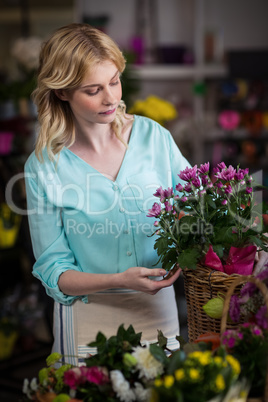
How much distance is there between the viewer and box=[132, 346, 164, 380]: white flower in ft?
2.96

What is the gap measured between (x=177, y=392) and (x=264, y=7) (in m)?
4.61

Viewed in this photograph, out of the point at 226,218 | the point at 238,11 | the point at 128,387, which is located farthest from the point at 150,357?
the point at 238,11

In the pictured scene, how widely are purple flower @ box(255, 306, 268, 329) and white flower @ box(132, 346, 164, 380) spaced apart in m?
0.20

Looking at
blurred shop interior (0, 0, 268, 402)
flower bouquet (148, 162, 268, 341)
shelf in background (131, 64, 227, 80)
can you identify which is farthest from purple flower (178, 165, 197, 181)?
shelf in background (131, 64, 227, 80)

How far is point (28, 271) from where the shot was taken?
400 centimetres

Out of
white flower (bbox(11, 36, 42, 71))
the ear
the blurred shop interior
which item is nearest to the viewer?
the ear

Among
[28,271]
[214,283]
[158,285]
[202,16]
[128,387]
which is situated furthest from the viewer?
[202,16]

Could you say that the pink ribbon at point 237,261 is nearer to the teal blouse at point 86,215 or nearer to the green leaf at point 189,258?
the green leaf at point 189,258

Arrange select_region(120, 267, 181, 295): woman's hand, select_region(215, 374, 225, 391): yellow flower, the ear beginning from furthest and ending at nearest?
the ear
select_region(120, 267, 181, 295): woman's hand
select_region(215, 374, 225, 391): yellow flower

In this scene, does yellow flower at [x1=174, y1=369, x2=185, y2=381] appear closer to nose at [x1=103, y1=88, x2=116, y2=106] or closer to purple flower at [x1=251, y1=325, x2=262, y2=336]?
purple flower at [x1=251, y1=325, x2=262, y2=336]

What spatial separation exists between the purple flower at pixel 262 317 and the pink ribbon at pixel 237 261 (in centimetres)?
17

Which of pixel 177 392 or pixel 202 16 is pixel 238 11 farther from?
pixel 177 392

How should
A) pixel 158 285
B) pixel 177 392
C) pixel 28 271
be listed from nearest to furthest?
1. pixel 177 392
2. pixel 158 285
3. pixel 28 271

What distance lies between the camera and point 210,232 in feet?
3.76
